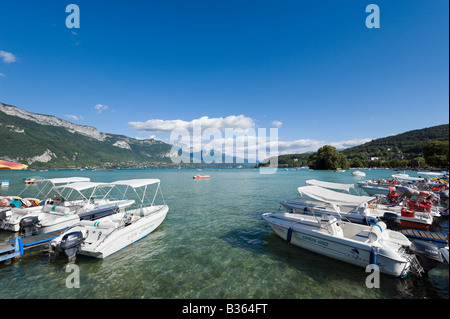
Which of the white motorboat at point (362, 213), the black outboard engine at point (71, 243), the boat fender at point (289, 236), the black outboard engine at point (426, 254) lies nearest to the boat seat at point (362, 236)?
the black outboard engine at point (426, 254)

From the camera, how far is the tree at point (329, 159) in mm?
115312

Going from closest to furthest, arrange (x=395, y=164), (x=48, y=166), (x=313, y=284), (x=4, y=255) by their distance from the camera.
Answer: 1. (x=313, y=284)
2. (x=4, y=255)
3. (x=395, y=164)
4. (x=48, y=166)

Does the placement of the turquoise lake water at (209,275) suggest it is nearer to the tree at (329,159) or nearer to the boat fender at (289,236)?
the boat fender at (289,236)

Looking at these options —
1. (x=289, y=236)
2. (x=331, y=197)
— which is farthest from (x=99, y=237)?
(x=331, y=197)

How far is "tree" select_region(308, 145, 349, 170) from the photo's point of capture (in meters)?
115

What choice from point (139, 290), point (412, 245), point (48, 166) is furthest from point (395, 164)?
point (48, 166)

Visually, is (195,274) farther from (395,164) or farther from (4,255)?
(395,164)

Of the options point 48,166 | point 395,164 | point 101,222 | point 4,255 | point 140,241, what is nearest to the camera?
point 4,255

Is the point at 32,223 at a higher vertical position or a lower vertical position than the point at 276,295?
higher

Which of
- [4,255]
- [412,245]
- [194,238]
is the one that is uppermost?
[412,245]

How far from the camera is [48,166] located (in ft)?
494

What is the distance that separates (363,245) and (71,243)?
45.8 ft

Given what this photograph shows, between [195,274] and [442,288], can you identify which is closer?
[442,288]

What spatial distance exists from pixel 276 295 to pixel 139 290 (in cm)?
536
